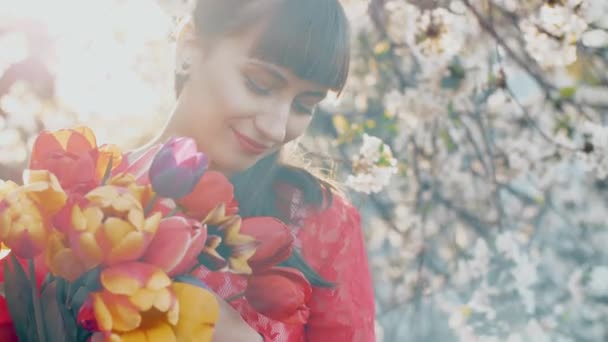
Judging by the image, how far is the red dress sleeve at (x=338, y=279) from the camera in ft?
2.84

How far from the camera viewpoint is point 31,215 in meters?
0.43

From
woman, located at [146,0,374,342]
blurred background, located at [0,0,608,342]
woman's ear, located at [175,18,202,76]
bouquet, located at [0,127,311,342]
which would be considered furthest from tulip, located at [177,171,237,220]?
blurred background, located at [0,0,608,342]

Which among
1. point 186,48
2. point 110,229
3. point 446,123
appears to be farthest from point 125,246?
point 446,123

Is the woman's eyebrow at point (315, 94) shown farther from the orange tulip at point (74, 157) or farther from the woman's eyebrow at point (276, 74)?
the orange tulip at point (74, 157)

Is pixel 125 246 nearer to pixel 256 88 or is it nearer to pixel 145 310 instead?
pixel 145 310

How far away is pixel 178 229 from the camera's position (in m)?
0.42

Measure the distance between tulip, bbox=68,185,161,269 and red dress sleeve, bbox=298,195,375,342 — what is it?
468 millimetres

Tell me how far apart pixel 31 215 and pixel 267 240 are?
119 millimetres

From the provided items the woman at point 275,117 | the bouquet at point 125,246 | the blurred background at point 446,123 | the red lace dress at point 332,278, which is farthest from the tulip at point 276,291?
the blurred background at point 446,123

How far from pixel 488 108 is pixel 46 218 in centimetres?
197

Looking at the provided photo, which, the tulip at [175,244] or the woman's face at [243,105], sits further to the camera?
the woman's face at [243,105]

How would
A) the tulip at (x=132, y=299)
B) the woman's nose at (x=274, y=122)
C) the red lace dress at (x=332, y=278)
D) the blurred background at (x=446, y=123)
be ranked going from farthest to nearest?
1. the blurred background at (x=446, y=123)
2. the red lace dress at (x=332, y=278)
3. the woman's nose at (x=274, y=122)
4. the tulip at (x=132, y=299)

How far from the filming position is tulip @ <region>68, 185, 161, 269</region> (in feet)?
1.34

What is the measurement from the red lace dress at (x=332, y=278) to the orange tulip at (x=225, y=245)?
41cm
